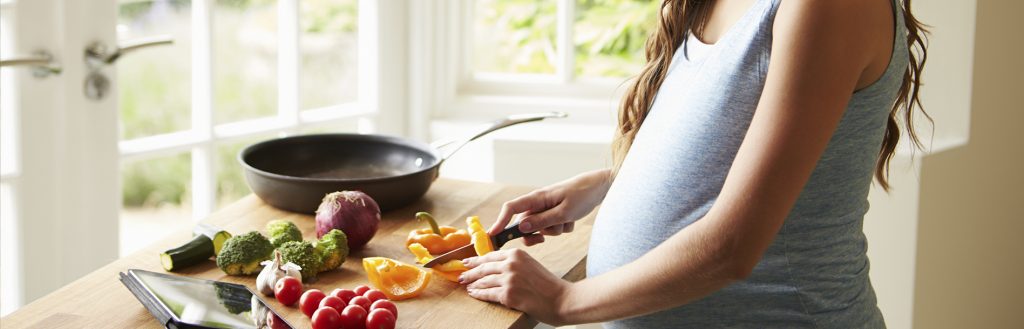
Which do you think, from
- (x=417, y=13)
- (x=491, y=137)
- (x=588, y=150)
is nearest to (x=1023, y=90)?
(x=588, y=150)

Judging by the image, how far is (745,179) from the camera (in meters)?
1.03

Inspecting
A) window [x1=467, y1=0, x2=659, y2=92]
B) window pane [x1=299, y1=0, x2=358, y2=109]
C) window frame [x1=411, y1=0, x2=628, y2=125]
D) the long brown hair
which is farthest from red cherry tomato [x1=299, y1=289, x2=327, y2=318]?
window pane [x1=299, y1=0, x2=358, y2=109]

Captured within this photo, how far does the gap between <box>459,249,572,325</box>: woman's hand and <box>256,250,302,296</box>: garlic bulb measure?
24 cm

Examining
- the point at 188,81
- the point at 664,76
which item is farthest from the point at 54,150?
the point at 188,81

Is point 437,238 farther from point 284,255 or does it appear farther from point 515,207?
point 284,255

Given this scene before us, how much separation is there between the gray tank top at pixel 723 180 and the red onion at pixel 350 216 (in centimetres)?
37

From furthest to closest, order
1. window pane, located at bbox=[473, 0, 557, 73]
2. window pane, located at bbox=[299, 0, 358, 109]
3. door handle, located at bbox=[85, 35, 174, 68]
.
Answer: window pane, located at bbox=[299, 0, 358, 109]
window pane, located at bbox=[473, 0, 557, 73]
door handle, located at bbox=[85, 35, 174, 68]

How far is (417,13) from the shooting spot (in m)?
2.96

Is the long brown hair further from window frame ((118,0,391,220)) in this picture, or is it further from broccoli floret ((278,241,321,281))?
window frame ((118,0,391,220))

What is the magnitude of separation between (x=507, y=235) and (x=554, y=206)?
94mm

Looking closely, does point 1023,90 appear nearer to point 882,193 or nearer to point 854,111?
point 882,193

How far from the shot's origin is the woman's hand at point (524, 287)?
4.00ft

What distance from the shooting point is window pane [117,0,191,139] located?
18.5 ft

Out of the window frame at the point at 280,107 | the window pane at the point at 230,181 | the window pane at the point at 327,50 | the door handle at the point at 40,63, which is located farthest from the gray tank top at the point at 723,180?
the window pane at the point at 230,181
